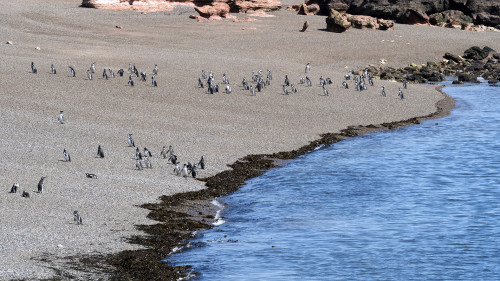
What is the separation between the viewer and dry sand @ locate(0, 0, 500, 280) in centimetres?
1923

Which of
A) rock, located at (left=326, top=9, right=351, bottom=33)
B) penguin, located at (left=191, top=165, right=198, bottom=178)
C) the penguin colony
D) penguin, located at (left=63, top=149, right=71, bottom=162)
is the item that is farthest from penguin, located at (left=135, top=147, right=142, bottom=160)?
rock, located at (left=326, top=9, right=351, bottom=33)

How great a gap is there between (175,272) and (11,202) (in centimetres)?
533

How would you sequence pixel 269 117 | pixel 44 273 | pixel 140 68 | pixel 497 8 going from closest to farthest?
pixel 44 273, pixel 269 117, pixel 140 68, pixel 497 8

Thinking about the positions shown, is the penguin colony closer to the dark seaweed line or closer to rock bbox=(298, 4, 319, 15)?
the dark seaweed line

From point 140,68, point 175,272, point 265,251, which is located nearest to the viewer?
point 175,272

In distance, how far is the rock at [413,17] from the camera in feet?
222

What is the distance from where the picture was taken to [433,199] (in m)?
24.4

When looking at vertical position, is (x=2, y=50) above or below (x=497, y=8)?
below

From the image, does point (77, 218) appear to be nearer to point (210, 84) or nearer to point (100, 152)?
point (100, 152)

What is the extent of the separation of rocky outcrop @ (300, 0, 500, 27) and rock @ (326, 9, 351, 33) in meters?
9.43

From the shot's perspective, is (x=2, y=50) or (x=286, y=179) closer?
(x=286, y=179)

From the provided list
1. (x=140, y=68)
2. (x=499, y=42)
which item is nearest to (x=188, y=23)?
(x=140, y=68)

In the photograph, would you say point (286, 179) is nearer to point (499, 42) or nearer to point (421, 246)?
point (421, 246)

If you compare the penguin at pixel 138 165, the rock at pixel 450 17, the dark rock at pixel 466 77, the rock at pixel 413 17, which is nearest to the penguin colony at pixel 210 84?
the penguin at pixel 138 165
